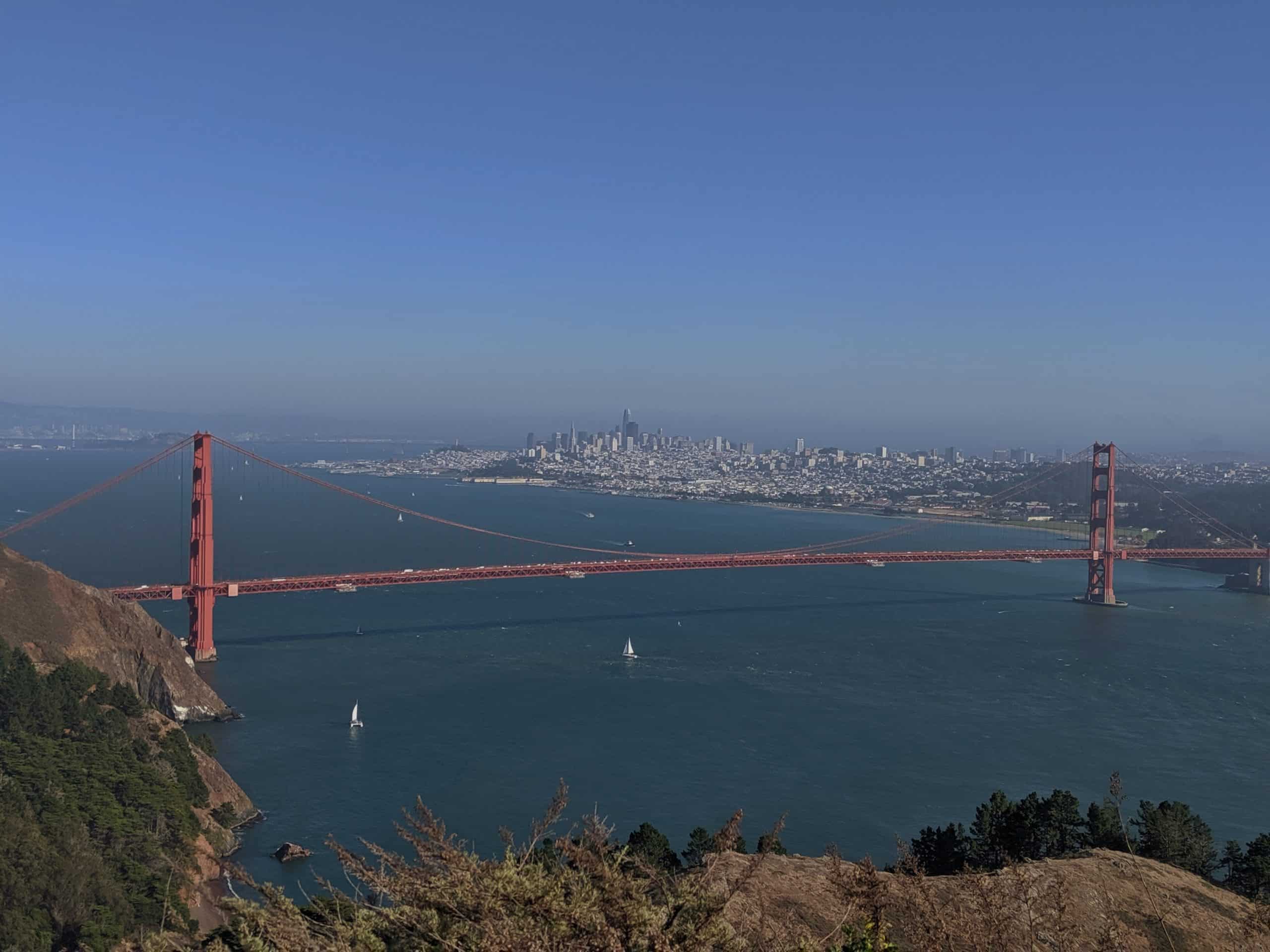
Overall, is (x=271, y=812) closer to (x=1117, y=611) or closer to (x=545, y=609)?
(x=545, y=609)

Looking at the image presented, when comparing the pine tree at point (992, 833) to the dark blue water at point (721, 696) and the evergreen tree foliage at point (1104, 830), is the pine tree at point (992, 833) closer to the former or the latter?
the evergreen tree foliage at point (1104, 830)

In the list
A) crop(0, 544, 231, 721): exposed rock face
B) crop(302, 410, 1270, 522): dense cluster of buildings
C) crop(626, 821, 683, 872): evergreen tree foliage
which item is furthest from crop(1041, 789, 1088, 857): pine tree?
crop(302, 410, 1270, 522): dense cluster of buildings

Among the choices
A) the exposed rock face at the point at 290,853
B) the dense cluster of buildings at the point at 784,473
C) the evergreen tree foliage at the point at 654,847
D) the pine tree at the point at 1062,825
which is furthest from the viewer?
the dense cluster of buildings at the point at 784,473

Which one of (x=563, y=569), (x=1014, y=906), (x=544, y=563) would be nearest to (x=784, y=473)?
(x=544, y=563)

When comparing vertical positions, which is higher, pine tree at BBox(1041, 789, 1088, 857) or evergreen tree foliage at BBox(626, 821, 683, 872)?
pine tree at BBox(1041, 789, 1088, 857)

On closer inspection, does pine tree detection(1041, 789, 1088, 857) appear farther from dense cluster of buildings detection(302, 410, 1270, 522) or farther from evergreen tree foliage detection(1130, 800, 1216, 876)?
dense cluster of buildings detection(302, 410, 1270, 522)

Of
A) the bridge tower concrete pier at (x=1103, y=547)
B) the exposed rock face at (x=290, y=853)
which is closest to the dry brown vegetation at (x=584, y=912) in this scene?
the exposed rock face at (x=290, y=853)

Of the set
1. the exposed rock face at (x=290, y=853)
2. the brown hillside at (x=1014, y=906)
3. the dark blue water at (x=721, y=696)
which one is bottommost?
the exposed rock face at (x=290, y=853)
